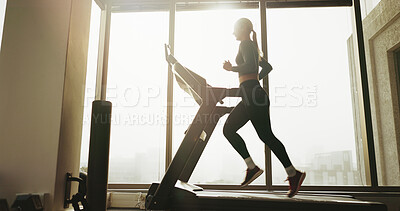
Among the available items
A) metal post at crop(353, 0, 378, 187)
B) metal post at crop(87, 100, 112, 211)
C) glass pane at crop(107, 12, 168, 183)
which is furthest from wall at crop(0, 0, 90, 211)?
metal post at crop(353, 0, 378, 187)

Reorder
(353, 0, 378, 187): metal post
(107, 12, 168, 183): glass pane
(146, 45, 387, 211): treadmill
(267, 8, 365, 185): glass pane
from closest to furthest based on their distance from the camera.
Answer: (146, 45, 387, 211): treadmill
(353, 0, 378, 187): metal post
(267, 8, 365, 185): glass pane
(107, 12, 168, 183): glass pane

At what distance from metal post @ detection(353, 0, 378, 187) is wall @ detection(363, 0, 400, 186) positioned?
82mm

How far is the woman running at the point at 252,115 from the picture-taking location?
2307 millimetres

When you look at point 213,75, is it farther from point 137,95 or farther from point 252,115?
point 252,115

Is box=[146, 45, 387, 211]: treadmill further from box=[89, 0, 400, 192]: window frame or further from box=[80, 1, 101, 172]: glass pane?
box=[80, 1, 101, 172]: glass pane

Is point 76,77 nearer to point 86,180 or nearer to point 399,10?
point 86,180

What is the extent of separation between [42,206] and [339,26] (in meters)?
3.36

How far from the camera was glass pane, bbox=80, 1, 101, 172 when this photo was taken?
315 cm

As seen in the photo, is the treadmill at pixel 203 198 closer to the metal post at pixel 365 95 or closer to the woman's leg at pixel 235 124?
the woman's leg at pixel 235 124

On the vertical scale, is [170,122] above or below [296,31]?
below

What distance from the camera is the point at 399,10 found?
124 inches

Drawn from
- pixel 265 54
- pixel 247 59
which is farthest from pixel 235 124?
pixel 265 54

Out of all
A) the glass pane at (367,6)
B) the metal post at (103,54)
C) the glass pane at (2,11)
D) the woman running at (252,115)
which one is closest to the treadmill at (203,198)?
the woman running at (252,115)

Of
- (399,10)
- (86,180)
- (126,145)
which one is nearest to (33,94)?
(86,180)
